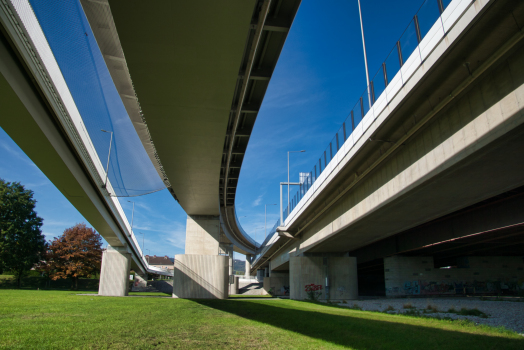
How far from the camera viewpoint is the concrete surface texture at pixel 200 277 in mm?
29725

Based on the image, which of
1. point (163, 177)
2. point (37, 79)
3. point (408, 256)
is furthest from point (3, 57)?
point (408, 256)

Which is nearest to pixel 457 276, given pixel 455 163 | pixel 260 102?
pixel 455 163

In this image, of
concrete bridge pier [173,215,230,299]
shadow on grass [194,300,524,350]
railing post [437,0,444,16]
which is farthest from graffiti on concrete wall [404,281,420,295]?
railing post [437,0,444,16]

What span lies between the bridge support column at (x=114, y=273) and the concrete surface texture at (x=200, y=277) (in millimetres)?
7817

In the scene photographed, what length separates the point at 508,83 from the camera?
8570 mm

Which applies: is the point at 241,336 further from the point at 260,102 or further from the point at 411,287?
the point at 411,287

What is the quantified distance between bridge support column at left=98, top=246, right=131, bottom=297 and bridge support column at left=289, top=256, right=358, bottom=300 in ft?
57.6

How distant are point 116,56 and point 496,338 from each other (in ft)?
45.3

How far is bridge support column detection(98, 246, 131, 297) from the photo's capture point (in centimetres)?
3369

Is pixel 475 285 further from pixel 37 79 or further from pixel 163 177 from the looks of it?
pixel 37 79

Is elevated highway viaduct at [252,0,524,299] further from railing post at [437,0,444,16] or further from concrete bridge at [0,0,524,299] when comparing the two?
railing post at [437,0,444,16]

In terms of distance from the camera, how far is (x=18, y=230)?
45.1 meters

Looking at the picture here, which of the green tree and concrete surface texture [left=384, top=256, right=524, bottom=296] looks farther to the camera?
the green tree

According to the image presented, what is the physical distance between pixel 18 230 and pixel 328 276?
136 feet
